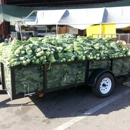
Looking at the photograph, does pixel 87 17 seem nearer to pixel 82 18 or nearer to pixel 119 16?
pixel 82 18

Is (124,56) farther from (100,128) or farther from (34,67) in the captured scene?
(34,67)

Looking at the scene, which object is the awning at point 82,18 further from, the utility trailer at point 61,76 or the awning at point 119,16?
the utility trailer at point 61,76

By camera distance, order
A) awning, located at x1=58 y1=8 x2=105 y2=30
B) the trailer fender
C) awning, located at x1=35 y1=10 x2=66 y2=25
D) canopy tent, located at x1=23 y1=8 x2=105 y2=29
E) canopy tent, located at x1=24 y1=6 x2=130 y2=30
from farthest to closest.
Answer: awning, located at x1=35 y1=10 x2=66 y2=25 < canopy tent, located at x1=23 y1=8 x2=105 y2=29 < awning, located at x1=58 y1=8 x2=105 y2=30 < canopy tent, located at x1=24 y1=6 x2=130 y2=30 < the trailer fender

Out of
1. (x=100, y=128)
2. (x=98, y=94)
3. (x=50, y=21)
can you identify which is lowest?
(x=100, y=128)

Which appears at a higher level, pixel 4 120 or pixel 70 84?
pixel 70 84

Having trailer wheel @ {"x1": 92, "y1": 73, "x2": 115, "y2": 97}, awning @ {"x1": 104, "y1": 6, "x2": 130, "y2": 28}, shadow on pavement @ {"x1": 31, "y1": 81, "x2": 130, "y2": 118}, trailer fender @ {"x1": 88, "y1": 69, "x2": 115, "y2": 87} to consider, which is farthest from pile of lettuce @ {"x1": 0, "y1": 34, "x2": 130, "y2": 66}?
awning @ {"x1": 104, "y1": 6, "x2": 130, "y2": 28}

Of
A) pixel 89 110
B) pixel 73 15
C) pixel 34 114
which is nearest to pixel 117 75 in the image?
pixel 89 110

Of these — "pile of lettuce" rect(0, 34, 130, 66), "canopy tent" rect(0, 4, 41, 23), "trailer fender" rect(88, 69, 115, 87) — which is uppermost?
"canopy tent" rect(0, 4, 41, 23)

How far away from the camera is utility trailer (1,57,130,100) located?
3.39 m

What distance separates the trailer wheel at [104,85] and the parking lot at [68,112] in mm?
159

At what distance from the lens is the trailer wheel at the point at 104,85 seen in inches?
174

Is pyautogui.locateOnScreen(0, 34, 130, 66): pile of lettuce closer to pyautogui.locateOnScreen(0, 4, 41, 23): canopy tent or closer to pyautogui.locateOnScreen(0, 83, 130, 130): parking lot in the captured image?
pyautogui.locateOnScreen(0, 83, 130, 130): parking lot

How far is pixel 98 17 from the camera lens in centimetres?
1006

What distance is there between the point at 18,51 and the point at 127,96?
3252mm
